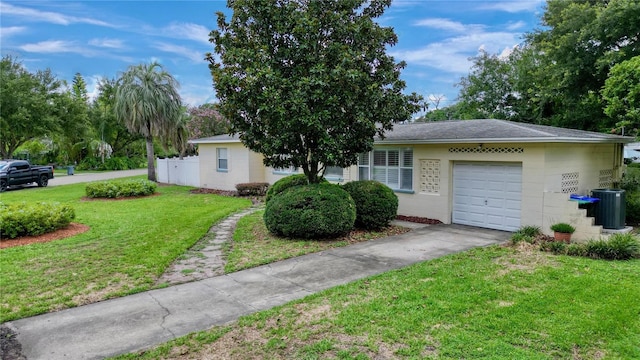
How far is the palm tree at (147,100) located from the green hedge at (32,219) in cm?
1259

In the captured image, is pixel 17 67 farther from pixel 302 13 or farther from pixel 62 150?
pixel 302 13

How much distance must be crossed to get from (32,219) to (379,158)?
32.8 ft

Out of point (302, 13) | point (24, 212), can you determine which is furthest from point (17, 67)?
point (302, 13)

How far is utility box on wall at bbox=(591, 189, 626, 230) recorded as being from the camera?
10.4m

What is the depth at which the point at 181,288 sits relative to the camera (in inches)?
248

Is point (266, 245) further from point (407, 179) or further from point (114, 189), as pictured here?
point (114, 189)

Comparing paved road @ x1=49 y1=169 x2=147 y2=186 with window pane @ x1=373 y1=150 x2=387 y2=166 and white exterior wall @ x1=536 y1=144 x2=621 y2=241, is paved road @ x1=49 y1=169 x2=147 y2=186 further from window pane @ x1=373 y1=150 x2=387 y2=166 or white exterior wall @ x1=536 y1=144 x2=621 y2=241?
white exterior wall @ x1=536 y1=144 x2=621 y2=241

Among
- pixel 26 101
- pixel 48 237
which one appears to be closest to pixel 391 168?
pixel 48 237

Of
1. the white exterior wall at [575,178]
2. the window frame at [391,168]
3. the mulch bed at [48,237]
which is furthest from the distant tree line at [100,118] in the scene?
the white exterior wall at [575,178]

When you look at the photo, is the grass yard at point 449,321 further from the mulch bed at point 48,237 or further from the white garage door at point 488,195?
the mulch bed at point 48,237

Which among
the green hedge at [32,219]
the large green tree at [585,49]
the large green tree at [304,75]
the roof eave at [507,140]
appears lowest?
the green hedge at [32,219]

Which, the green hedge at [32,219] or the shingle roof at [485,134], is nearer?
the green hedge at [32,219]

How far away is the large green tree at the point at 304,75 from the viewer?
919 centimetres

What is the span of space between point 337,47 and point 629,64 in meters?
9.78
